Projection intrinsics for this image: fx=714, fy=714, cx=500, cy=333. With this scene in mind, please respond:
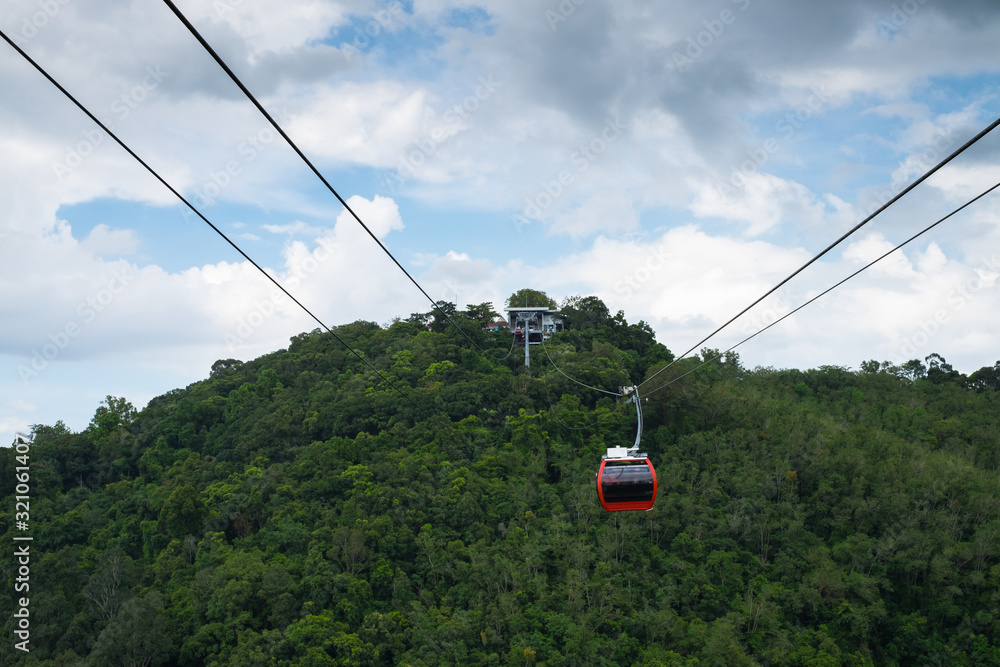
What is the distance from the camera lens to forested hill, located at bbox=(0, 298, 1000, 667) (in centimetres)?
2431

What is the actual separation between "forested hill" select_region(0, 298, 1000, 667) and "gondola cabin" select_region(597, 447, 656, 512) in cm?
1365

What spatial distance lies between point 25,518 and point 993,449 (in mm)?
44243

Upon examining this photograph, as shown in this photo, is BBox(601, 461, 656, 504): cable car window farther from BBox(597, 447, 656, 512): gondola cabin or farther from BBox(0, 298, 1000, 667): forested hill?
BBox(0, 298, 1000, 667): forested hill

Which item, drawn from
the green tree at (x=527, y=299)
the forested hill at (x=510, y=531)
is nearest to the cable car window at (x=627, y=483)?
the forested hill at (x=510, y=531)

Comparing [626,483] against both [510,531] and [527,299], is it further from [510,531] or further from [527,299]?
[527,299]

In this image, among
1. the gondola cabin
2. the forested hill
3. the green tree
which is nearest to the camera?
the gondola cabin

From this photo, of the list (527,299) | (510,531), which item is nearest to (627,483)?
(510,531)

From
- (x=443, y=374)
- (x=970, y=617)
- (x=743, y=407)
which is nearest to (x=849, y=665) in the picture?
(x=970, y=617)

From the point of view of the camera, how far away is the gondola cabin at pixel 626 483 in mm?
11914

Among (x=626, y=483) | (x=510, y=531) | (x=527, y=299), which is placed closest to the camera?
(x=626, y=483)

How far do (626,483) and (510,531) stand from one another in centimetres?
1691

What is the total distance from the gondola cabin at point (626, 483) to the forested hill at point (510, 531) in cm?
1365

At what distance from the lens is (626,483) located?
11930mm

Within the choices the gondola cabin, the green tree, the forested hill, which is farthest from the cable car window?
the green tree
